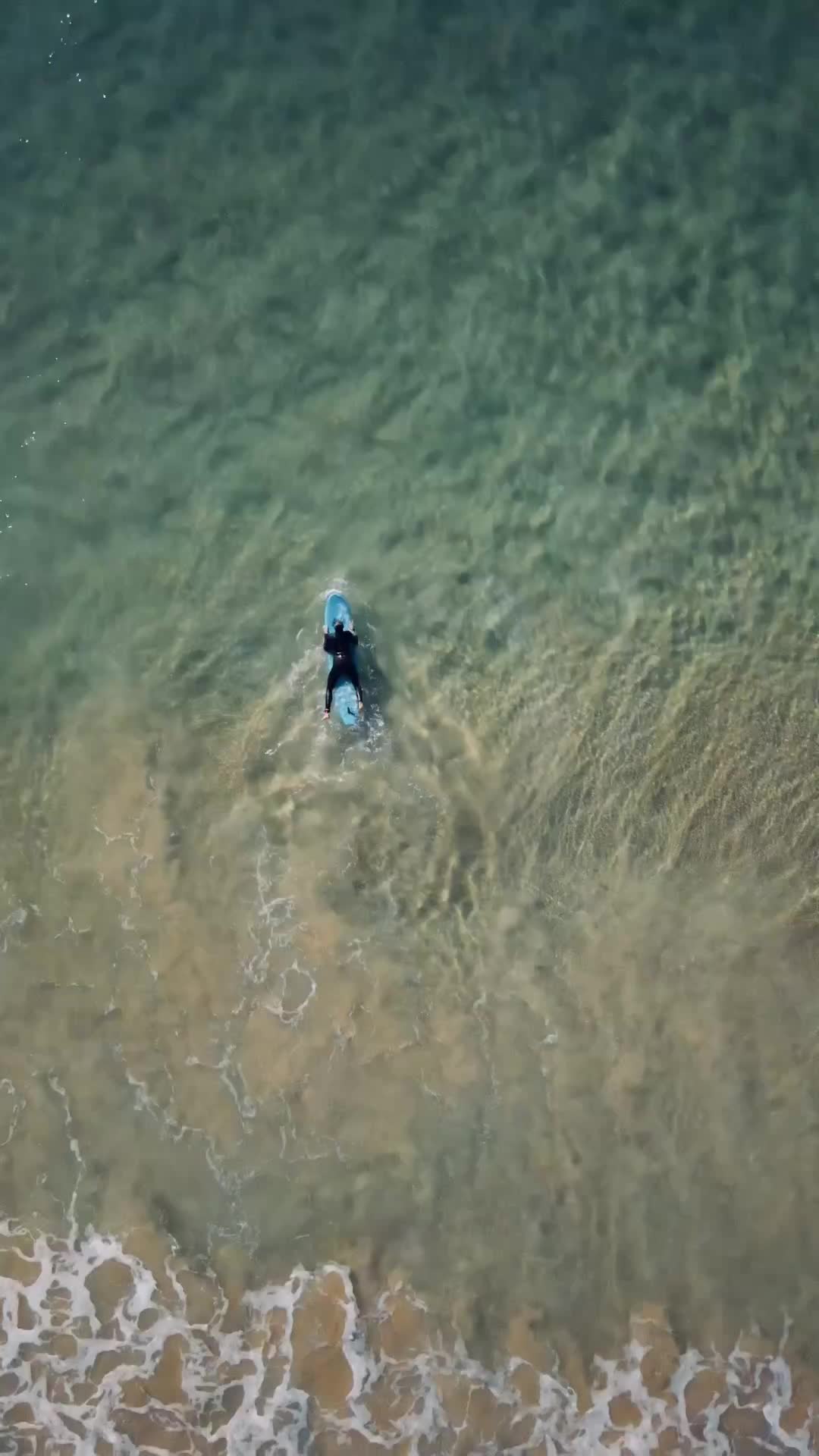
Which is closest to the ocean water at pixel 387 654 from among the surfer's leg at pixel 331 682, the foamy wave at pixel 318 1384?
the foamy wave at pixel 318 1384

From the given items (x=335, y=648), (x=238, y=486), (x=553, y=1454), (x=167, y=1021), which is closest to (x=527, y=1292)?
(x=553, y=1454)

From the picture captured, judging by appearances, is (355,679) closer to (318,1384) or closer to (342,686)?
(342,686)

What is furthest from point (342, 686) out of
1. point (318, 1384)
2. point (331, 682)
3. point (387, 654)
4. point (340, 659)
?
point (318, 1384)

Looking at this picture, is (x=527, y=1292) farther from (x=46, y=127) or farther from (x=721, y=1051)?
(x=46, y=127)

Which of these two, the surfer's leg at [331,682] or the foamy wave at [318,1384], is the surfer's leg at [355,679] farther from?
the foamy wave at [318,1384]

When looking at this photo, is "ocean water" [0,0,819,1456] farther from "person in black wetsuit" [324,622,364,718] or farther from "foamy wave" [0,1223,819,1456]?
"person in black wetsuit" [324,622,364,718]
